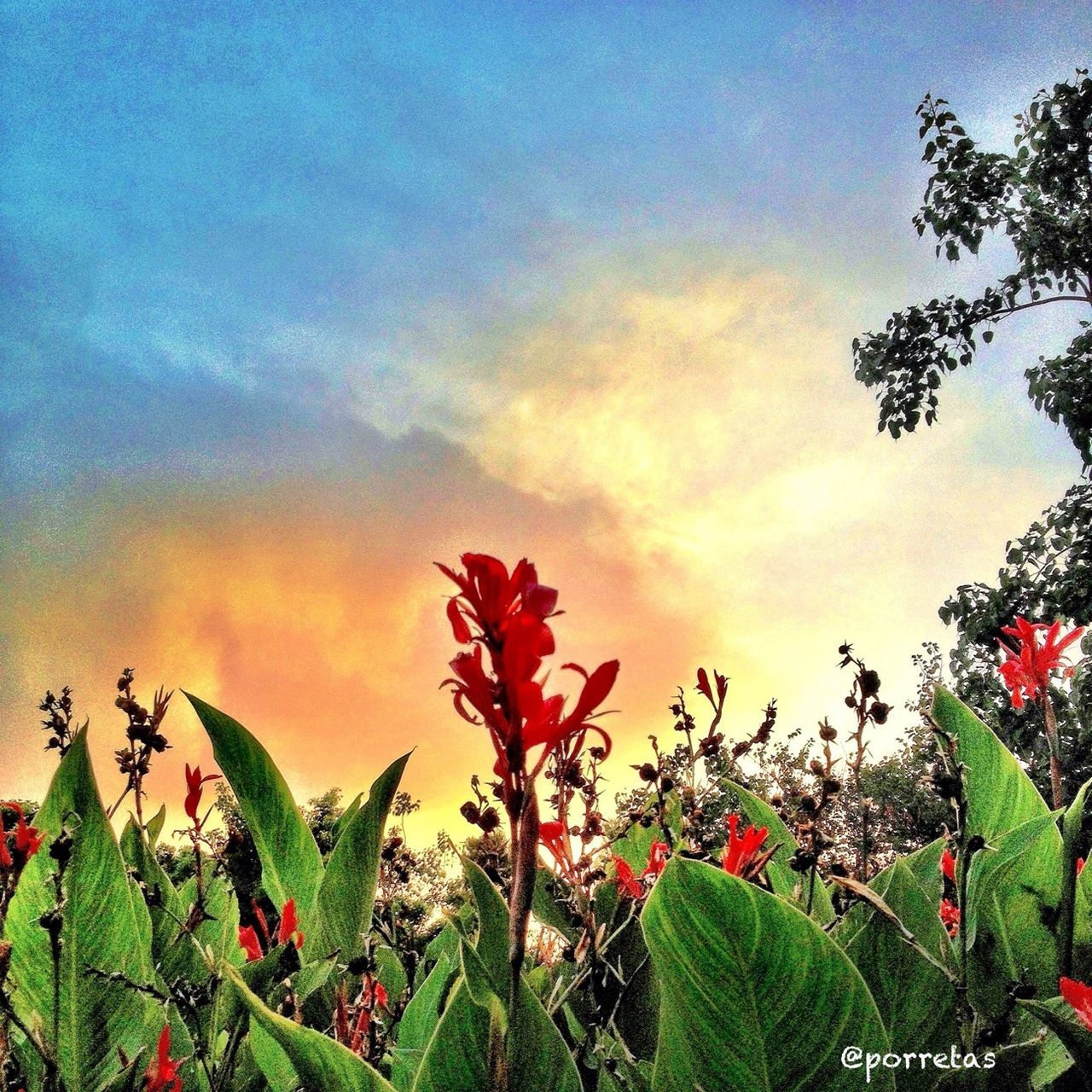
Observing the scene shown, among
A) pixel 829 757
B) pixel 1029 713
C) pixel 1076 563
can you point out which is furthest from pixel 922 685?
pixel 829 757

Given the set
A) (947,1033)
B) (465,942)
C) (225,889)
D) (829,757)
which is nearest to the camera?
(465,942)

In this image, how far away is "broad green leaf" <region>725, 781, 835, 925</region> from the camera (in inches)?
40.3

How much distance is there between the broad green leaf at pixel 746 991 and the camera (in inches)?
20.9

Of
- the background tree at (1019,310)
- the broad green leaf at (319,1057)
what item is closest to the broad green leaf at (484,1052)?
the broad green leaf at (319,1057)

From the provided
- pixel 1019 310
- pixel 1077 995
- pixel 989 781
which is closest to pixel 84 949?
pixel 1077 995

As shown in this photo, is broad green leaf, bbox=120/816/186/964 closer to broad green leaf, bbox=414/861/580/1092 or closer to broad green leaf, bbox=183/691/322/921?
broad green leaf, bbox=183/691/322/921

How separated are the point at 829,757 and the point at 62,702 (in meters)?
1.25

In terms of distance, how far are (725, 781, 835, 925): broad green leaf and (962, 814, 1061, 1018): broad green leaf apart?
177 millimetres

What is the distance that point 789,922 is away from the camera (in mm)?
534

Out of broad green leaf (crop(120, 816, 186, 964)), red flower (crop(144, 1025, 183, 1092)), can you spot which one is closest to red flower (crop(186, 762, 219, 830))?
broad green leaf (crop(120, 816, 186, 964))

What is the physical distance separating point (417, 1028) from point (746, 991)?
1.02 feet

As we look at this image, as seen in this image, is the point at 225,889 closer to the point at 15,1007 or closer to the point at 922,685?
the point at 15,1007

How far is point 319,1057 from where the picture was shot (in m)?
0.53

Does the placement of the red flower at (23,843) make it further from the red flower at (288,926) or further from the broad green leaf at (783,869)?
the broad green leaf at (783,869)
